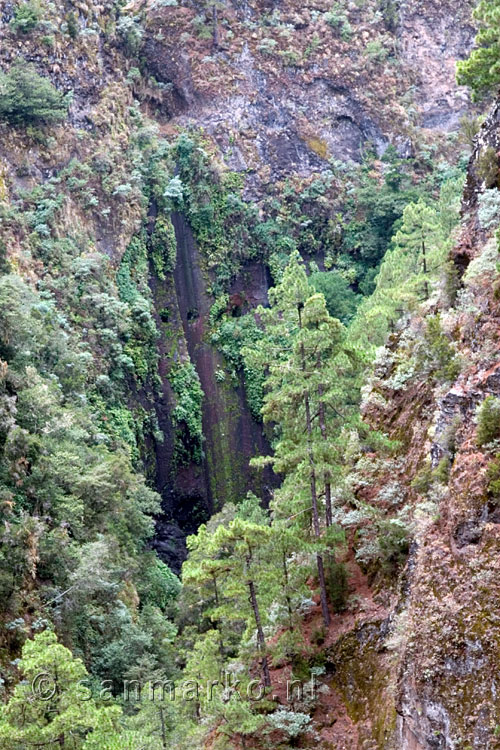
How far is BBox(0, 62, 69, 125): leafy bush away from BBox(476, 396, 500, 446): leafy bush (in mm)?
27568

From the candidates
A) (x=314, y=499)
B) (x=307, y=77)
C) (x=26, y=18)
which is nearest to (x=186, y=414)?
(x=26, y=18)

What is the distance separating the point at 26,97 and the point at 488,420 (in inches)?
1112

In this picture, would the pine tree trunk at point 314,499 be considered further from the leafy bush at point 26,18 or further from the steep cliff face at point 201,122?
the leafy bush at point 26,18

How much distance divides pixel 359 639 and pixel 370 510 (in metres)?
A: 2.20

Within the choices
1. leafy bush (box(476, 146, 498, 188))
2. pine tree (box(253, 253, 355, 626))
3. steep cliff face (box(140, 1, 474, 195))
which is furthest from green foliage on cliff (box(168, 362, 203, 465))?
leafy bush (box(476, 146, 498, 188))

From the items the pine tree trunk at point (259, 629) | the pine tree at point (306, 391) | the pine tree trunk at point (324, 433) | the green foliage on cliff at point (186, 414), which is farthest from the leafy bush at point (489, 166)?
the green foliage on cliff at point (186, 414)

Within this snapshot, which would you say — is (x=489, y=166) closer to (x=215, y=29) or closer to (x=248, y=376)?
(x=248, y=376)

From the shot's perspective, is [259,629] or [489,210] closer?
[259,629]

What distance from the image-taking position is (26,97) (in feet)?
108

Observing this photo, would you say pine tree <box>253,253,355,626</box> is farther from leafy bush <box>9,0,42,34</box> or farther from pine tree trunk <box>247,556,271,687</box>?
leafy bush <box>9,0,42,34</box>

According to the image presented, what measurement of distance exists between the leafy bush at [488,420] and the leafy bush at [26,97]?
27.6 metres

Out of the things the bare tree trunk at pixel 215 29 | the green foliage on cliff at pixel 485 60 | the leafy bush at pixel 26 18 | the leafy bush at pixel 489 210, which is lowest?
the leafy bush at pixel 489 210

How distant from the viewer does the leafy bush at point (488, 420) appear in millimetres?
10703

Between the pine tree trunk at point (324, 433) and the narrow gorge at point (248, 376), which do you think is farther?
the pine tree trunk at point (324, 433)
